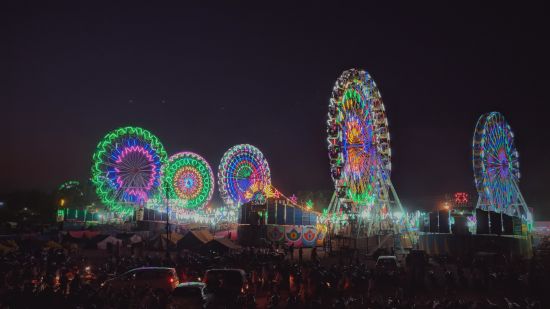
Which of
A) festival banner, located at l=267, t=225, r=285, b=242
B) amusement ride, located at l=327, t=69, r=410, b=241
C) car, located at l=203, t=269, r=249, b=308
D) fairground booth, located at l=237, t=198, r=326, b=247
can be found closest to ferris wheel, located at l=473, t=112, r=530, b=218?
amusement ride, located at l=327, t=69, r=410, b=241

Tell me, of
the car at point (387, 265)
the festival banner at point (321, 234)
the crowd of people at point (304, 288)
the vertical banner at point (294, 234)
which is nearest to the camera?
the crowd of people at point (304, 288)

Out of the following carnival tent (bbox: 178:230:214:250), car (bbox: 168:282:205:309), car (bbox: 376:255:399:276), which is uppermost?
carnival tent (bbox: 178:230:214:250)

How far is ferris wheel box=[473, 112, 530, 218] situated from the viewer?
1597 inches

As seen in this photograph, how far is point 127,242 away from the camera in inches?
1366

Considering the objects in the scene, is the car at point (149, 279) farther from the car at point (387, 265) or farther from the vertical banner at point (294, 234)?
the vertical banner at point (294, 234)

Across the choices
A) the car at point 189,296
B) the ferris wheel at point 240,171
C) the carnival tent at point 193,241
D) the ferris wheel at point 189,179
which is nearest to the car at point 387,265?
the car at point 189,296

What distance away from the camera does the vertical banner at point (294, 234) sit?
4128cm

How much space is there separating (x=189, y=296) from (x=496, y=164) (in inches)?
1498

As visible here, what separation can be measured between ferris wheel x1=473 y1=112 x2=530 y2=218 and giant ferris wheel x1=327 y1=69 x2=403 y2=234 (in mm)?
11748

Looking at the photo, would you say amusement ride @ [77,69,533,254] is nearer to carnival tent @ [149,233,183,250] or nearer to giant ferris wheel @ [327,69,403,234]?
giant ferris wheel @ [327,69,403,234]

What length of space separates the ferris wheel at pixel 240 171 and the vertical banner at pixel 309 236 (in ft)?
46.5

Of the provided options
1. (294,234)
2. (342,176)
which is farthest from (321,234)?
(342,176)

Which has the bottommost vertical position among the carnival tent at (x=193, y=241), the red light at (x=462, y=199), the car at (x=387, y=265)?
the car at (x=387, y=265)

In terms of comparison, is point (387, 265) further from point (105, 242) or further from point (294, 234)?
point (105, 242)
